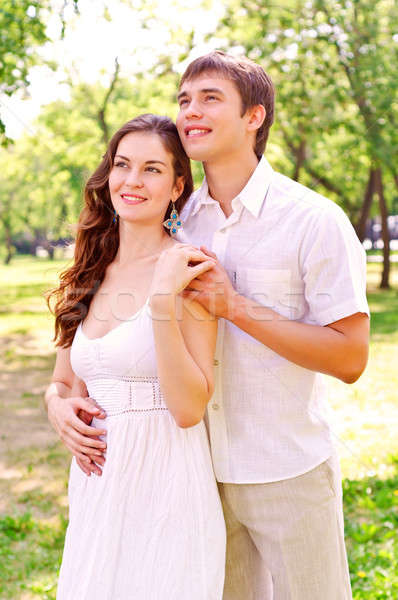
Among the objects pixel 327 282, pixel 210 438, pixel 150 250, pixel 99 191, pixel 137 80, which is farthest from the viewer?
pixel 137 80

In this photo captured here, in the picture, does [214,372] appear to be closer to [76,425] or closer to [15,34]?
[76,425]

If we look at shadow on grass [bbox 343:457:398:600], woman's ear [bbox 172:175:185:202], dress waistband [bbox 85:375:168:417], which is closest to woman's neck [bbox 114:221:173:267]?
woman's ear [bbox 172:175:185:202]

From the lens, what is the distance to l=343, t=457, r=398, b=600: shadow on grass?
3.41m

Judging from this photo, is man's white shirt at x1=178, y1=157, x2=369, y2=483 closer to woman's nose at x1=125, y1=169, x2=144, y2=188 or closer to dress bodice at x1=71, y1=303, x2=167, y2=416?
dress bodice at x1=71, y1=303, x2=167, y2=416

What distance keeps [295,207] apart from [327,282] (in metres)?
0.27

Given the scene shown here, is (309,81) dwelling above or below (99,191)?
above

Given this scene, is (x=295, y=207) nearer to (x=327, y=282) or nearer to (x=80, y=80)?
(x=327, y=282)

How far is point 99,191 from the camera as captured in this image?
2477mm

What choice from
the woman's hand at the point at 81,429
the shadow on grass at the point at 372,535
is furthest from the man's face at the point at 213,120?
the shadow on grass at the point at 372,535

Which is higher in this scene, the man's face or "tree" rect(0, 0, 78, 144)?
"tree" rect(0, 0, 78, 144)

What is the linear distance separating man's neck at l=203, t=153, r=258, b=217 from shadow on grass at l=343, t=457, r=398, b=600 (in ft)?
7.72

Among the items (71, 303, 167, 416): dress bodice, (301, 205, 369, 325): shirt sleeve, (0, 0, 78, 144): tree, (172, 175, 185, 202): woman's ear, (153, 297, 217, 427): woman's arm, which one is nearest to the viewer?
(153, 297, 217, 427): woman's arm

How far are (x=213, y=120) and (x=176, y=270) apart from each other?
22.1 inches

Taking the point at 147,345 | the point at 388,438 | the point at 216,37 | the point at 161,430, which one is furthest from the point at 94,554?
the point at 216,37
